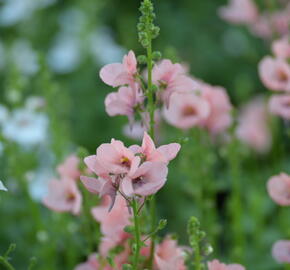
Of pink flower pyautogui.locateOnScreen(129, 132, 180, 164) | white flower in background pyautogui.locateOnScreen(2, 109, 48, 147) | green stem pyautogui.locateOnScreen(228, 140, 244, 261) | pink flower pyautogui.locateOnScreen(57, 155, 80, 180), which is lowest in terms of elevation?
pink flower pyautogui.locateOnScreen(129, 132, 180, 164)

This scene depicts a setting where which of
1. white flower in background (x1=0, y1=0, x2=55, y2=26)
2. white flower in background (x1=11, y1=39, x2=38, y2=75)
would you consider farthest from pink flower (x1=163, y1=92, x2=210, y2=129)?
white flower in background (x1=0, y1=0, x2=55, y2=26)

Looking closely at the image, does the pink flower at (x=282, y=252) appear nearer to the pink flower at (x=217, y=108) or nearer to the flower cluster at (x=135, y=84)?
the flower cluster at (x=135, y=84)

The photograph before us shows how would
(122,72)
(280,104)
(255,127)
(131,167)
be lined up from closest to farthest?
(131,167) → (122,72) → (280,104) → (255,127)

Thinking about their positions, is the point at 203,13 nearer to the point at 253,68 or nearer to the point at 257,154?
the point at 253,68

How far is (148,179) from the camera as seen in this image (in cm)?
123

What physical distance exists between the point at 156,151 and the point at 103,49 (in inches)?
112

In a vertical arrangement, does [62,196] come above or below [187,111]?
below

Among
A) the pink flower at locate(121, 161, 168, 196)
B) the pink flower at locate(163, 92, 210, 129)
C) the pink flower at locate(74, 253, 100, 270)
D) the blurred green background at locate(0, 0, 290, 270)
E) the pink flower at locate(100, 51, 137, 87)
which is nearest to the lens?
the pink flower at locate(121, 161, 168, 196)

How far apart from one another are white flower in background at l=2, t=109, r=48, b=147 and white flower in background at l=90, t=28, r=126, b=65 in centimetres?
132

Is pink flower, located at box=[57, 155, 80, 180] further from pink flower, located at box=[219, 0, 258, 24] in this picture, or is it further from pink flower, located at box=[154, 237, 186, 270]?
pink flower, located at box=[219, 0, 258, 24]

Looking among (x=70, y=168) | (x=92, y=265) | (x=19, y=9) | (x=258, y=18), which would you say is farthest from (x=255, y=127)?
(x=19, y=9)

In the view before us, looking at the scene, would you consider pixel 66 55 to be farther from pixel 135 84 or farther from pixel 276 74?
pixel 135 84

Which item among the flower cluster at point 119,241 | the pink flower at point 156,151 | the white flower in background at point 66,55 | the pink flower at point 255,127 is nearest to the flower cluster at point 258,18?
the pink flower at point 255,127

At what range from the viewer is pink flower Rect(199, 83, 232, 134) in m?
1.98
